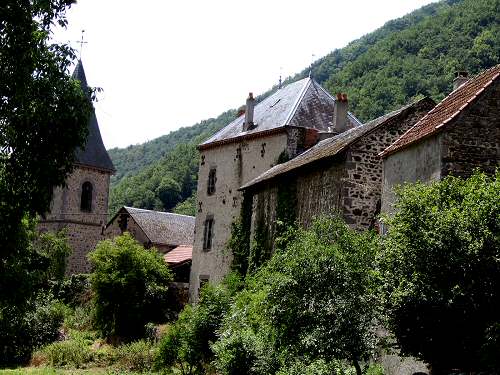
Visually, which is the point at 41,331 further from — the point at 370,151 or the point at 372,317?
the point at 372,317

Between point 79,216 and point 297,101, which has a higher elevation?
point 297,101

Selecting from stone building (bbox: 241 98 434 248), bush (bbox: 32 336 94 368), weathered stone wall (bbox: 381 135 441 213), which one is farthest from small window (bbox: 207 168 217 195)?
weathered stone wall (bbox: 381 135 441 213)

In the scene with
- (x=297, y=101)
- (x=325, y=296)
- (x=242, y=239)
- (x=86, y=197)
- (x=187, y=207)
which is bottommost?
(x=325, y=296)

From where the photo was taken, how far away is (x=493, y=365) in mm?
9727

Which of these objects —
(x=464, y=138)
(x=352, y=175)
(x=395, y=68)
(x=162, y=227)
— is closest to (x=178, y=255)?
(x=162, y=227)

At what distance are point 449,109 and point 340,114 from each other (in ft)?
35.9

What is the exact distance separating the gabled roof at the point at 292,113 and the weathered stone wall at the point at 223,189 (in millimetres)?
478

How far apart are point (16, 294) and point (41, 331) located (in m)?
21.0

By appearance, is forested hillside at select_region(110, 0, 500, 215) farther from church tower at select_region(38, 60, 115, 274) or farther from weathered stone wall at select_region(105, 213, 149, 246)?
church tower at select_region(38, 60, 115, 274)

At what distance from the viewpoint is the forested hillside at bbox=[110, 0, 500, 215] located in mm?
50875

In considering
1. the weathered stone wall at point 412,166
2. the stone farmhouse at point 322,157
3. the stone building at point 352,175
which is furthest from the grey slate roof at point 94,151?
the weathered stone wall at point 412,166

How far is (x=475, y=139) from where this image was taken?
13.8 m

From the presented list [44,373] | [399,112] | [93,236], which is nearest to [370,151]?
[399,112]

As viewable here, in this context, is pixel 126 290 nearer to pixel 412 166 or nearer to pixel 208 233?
pixel 208 233
